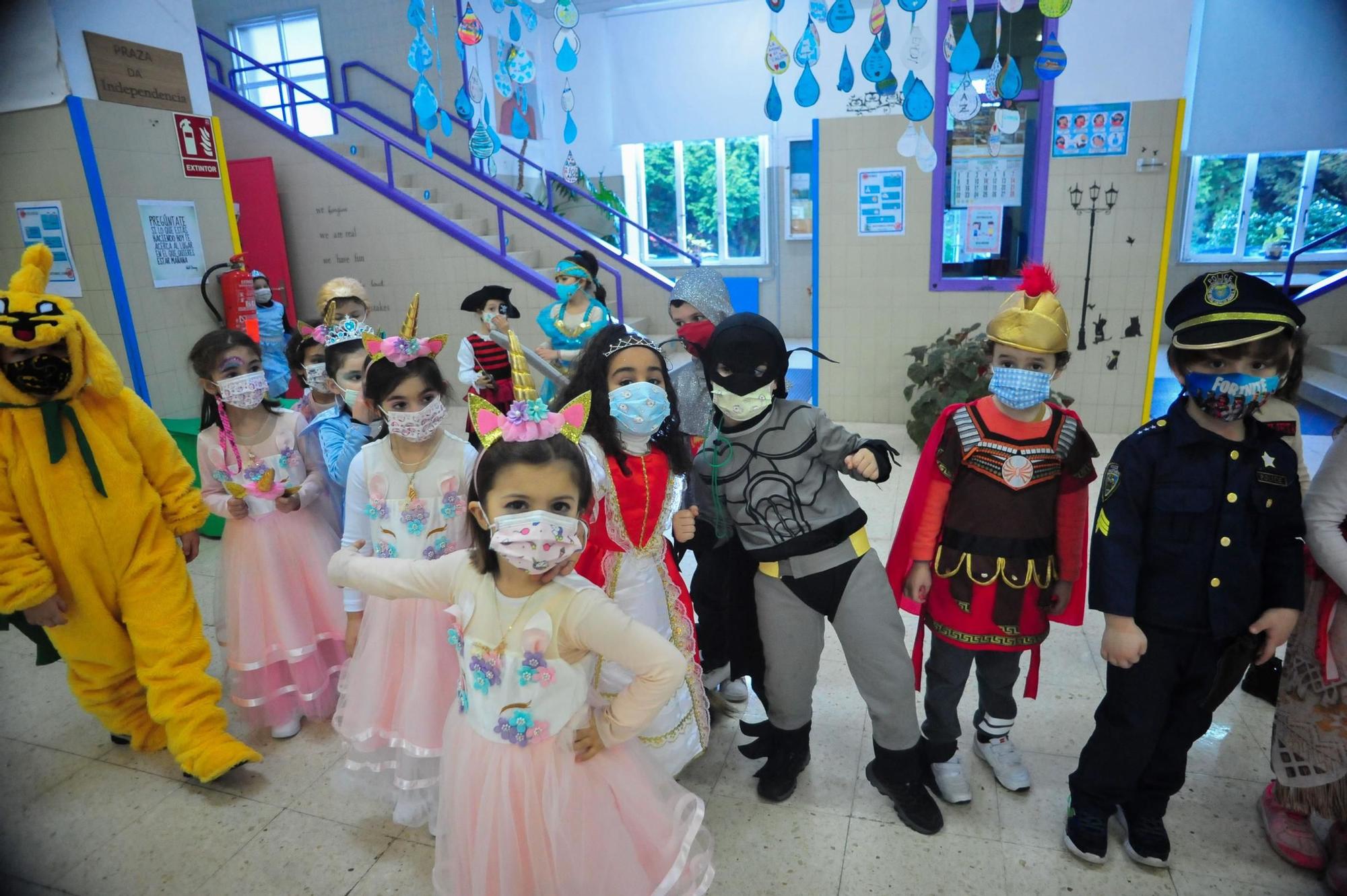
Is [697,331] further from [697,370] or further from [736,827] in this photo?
[736,827]

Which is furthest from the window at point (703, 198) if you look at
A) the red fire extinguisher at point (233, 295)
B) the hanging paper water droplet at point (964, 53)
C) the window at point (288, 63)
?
the hanging paper water droplet at point (964, 53)

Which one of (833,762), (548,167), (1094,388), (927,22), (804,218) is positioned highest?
(927,22)

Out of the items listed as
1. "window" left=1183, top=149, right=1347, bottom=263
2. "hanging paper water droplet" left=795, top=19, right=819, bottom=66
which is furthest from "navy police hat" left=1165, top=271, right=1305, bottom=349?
"window" left=1183, top=149, right=1347, bottom=263

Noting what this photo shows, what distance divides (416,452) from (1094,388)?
5006 mm

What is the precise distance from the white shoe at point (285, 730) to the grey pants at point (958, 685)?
2012 millimetres

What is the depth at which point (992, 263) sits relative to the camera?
18.4 ft

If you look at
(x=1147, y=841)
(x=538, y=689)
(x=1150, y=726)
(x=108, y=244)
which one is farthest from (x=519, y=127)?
(x=1147, y=841)

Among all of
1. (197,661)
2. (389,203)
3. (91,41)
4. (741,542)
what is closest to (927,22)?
(389,203)

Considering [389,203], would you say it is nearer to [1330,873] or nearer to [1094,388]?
[1094,388]

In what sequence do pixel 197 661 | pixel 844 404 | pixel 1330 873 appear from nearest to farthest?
pixel 1330 873, pixel 197 661, pixel 844 404

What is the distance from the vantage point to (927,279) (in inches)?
226

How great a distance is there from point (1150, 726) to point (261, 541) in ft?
8.60

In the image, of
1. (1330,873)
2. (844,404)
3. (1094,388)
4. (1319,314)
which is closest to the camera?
(1330,873)

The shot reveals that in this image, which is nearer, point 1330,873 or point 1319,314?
point 1330,873
